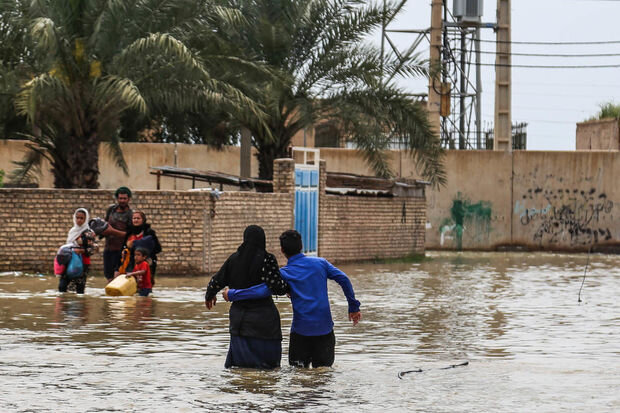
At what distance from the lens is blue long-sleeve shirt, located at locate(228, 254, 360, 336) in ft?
31.5

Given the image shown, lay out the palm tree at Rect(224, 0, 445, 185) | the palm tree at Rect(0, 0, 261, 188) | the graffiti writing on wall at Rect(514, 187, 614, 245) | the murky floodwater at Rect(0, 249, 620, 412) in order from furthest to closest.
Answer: the graffiti writing on wall at Rect(514, 187, 614, 245)
the palm tree at Rect(224, 0, 445, 185)
the palm tree at Rect(0, 0, 261, 188)
the murky floodwater at Rect(0, 249, 620, 412)

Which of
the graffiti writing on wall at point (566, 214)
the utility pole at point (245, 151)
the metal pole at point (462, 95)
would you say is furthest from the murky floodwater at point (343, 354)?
the metal pole at point (462, 95)

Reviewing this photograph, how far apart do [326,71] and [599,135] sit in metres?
16.6

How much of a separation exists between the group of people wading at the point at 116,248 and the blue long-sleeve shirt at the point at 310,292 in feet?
22.9

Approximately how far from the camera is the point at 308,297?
9.62 metres

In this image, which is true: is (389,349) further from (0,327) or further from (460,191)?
(460,191)

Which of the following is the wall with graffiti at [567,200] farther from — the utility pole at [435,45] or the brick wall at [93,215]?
the brick wall at [93,215]

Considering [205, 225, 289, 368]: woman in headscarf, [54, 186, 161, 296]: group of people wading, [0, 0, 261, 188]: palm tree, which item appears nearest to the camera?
[205, 225, 289, 368]: woman in headscarf

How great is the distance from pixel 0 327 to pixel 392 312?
5.11m

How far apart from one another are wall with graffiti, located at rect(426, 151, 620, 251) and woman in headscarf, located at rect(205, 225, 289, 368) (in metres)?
25.8

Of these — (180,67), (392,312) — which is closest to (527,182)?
(180,67)

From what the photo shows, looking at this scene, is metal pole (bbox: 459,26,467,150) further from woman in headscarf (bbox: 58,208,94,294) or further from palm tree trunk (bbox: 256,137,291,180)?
woman in headscarf (bbox: 58,208,94,294)

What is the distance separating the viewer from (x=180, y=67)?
22609 millimetres

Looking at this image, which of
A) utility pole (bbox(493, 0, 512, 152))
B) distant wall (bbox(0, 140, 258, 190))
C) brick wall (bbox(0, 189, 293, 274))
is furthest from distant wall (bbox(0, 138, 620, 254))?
brick wall (bbox(0, 189, 293, 274))
